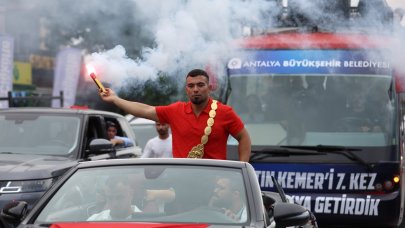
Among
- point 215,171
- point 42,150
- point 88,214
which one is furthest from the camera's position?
point 42,150


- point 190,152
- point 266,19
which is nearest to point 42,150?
point 190,152

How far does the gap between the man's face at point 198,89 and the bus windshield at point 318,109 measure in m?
3.21

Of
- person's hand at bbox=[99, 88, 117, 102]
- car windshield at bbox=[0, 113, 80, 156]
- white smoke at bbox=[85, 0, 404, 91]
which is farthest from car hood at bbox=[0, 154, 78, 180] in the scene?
person's hand at bbox=[99, 88, 117, 102]

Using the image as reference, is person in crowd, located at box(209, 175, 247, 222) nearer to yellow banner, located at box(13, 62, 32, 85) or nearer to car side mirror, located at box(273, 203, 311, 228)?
car side mirror, located at box(273, 203, 311, 228)

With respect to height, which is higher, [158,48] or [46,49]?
[158,48]

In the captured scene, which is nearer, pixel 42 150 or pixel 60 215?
pixel 60 215

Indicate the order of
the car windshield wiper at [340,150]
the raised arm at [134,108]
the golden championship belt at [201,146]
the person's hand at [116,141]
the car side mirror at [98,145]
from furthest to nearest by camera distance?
the person's hand at [116,141]
the car windshield wiper at [340,150]
the car side mirror at [98,145]
the raised arm at [134,108]
the golden championship belt at [201,146]

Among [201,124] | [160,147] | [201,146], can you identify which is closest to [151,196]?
[201,146]

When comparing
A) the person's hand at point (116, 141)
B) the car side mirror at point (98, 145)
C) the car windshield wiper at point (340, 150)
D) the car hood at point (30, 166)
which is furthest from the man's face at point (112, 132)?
the car windshield wiper at point (340, 150)

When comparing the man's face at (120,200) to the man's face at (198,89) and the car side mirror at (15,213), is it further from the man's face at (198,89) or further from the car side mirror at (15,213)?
the man's face at (198,89)

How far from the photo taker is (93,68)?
318 inches

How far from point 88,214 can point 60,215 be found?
0.56 ft

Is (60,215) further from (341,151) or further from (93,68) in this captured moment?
(341,151)

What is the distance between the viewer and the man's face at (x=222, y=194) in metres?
5.34
